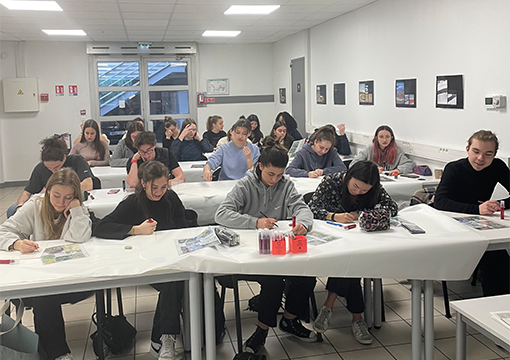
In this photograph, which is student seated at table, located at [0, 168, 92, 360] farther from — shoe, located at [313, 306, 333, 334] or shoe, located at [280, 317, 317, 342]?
shoe, located at [313, 306, 333, 334]

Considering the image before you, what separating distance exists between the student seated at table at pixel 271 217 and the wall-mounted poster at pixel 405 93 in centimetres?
319

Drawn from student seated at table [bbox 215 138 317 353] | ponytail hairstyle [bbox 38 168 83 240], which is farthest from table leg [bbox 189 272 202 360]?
ponytail hairstyle [bbox 38 168 83 240]

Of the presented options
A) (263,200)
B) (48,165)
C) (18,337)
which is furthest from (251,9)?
(18,337)

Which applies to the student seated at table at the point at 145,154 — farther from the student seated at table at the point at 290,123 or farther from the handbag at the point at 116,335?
the student seated at table at the point at 290,123

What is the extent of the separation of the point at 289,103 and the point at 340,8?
346 centimetres

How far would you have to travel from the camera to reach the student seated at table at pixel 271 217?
10.0ft

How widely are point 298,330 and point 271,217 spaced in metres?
0.77

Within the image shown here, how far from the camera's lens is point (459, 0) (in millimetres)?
4988

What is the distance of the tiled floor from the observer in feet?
10.0

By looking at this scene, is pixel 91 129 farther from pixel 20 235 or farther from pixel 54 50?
pixel 54 50

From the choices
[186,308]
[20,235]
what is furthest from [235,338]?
[20,235]

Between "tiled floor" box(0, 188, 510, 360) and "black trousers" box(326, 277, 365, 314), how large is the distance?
0.22m

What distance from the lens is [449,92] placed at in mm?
5246

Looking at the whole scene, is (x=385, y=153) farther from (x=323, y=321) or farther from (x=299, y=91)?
(x=299, y=91)
